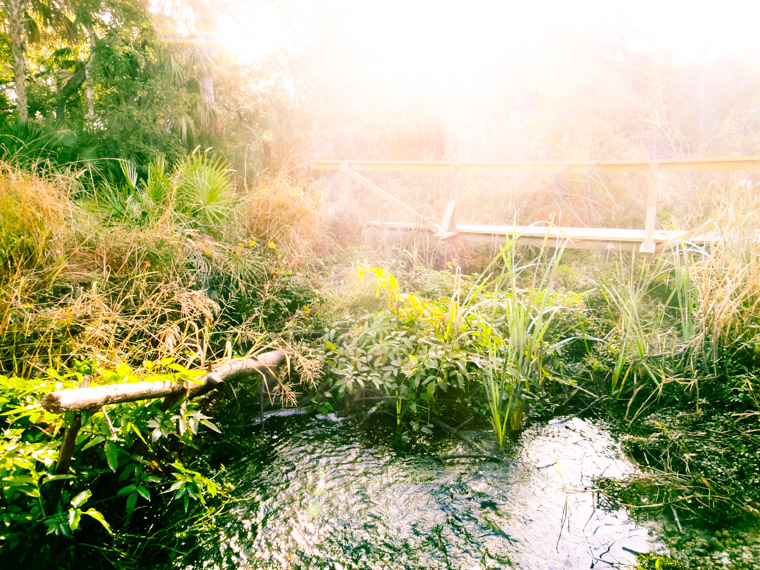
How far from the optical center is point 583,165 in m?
4.78

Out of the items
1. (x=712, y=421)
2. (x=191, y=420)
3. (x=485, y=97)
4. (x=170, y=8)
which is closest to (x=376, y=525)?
(x=191, y=420)

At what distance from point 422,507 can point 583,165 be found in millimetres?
3983

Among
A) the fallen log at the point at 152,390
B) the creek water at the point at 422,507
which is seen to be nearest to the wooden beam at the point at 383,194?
the fallen log at the point at 152,390

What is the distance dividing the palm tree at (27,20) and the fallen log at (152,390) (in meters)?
7.95

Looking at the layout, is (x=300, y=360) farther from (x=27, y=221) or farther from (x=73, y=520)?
(x=27, y=221)

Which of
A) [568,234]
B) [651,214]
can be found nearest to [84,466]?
[568,234]

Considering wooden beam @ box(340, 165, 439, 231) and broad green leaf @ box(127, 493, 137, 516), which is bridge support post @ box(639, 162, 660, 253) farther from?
broad green leaf @ box(127, 493, 137, 516)

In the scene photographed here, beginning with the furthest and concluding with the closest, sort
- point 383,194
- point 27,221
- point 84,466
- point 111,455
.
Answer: point 383,194
point 27,221
point 84,466
point 111,455

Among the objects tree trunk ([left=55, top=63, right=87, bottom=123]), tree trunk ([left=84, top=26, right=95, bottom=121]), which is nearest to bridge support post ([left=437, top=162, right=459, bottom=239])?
tree trunk ([left=84, top=26, right=95, bottom=121])

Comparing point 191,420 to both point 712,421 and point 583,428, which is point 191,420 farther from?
point 712,421

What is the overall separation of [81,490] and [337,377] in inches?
63.2

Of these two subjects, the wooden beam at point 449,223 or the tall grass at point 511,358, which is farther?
the wooden beam at point 449,223

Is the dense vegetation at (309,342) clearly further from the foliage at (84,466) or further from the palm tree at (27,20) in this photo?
the palm tree at (27,20)

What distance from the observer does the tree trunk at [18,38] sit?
8016mm
